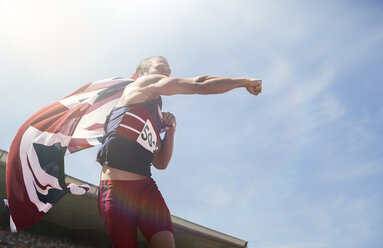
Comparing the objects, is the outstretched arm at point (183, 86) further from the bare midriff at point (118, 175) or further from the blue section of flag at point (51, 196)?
the blue section of flag at point (51, 196)

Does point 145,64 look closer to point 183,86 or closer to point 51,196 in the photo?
point 183,86

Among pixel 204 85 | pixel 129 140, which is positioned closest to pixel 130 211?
pixel 129 140

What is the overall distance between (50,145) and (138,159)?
119cm

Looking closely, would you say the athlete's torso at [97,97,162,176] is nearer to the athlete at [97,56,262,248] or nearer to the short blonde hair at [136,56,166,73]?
the athlete at [97,56,262,248]

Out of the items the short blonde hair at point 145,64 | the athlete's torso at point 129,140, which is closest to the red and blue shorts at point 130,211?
the athlete's torso at point 129,140

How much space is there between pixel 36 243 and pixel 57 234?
1.37 feet

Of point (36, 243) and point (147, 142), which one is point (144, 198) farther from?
point (36, 243)

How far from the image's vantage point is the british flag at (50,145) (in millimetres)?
2734

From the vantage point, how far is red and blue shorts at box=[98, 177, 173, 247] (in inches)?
82.6

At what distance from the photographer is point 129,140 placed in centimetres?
234

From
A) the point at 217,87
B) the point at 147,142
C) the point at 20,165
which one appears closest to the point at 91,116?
the point at 20,165

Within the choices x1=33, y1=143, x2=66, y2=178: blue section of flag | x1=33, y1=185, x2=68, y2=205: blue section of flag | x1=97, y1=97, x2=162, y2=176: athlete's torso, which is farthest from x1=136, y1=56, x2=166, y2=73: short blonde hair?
x1=33, y1=185, x2=68, y2=205: blue section of flag

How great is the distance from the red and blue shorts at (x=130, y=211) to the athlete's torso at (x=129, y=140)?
14 cm

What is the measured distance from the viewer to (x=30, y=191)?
276 cm
